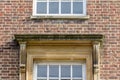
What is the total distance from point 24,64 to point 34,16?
133 centimetres

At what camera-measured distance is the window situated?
13664 millimetres

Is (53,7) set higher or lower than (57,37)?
higher

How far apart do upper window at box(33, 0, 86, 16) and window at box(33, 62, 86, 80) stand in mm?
1355

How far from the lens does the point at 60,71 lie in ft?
45.0

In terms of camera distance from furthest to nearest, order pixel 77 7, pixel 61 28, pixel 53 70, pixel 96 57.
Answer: pixel 77 7, pixel 61 28, pixel 53 70, pixel 96 57

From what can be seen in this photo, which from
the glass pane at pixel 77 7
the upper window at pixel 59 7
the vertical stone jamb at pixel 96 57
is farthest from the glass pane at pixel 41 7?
the vertical stone jamb at pixel 96 57

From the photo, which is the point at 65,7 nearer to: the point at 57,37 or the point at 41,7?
the point at 41,7

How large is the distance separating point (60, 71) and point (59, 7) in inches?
67.7

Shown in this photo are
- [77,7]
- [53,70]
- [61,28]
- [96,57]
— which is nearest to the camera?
[96,57]

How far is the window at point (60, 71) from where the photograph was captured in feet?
44.8

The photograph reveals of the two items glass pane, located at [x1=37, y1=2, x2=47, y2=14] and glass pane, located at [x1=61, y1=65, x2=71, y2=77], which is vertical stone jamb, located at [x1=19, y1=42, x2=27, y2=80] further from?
glass pane, located at [x1=37, y1=2, x2=47, y2=14]

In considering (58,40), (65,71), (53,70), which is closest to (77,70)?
(65,71)

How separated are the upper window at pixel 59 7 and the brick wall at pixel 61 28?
197mm

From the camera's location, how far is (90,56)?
13.6 metres
